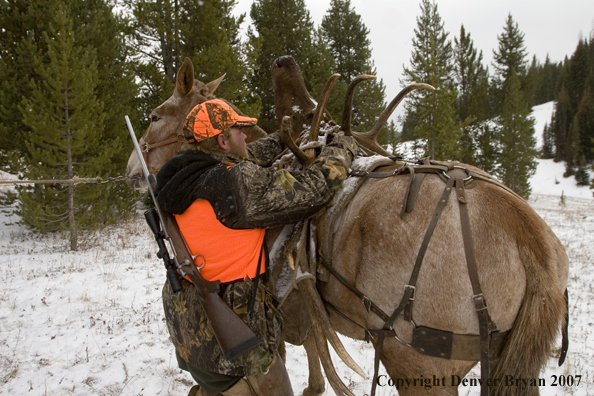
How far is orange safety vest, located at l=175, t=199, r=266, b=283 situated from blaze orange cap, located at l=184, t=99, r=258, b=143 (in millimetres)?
367

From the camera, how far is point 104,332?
470cm

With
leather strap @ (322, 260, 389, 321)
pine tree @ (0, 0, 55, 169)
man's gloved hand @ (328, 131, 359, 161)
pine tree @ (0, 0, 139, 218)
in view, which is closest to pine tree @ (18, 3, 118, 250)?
pine tree @ (0, 0, 139, 218)

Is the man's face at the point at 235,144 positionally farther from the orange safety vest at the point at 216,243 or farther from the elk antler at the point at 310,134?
the orange safety vest at the point at 216,243

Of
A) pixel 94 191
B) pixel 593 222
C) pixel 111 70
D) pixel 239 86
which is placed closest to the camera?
pixel 94 191

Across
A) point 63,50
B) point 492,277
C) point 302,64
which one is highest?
point 302,64

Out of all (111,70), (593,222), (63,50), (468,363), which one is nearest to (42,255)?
(63,50)

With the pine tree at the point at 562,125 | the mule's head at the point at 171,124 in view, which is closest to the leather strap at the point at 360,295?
the mule's head at the point at 171,124

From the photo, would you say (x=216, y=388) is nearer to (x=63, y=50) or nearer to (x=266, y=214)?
(x=266, y=214)

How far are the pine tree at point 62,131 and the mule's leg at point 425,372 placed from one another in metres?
9.03

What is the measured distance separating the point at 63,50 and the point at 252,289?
9.06m

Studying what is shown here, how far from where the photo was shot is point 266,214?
170 centimetres

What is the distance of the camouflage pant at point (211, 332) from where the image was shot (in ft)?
5.97

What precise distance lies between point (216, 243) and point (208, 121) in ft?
2.18

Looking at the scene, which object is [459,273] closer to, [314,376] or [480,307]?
[480,307]
